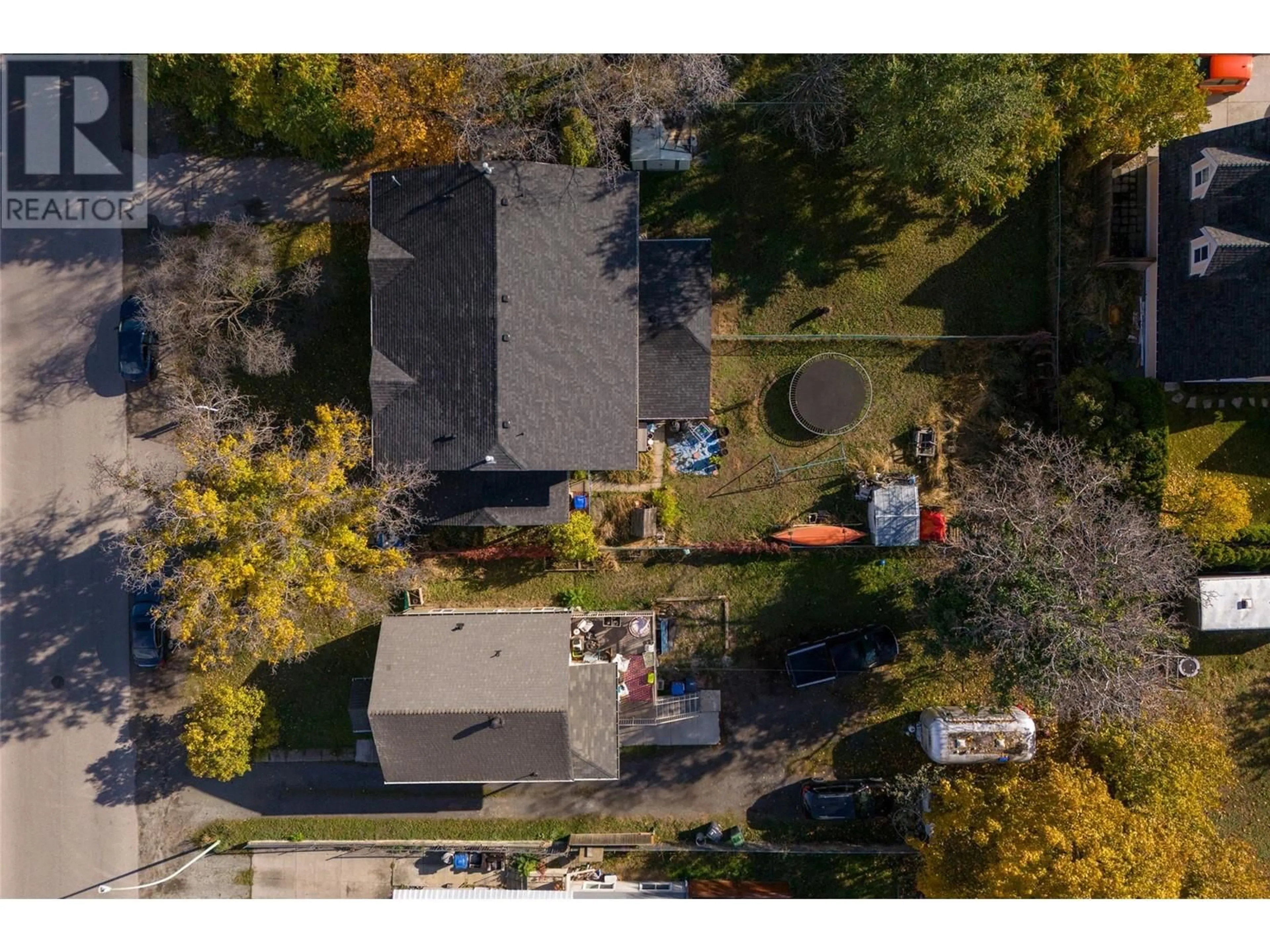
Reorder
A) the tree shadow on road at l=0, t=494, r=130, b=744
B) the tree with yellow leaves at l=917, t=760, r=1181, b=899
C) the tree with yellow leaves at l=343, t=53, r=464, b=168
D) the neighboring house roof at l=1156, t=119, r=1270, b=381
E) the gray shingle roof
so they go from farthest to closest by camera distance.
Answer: the tree shadow on road at l=0, t=494, r=130, b=744
the gray shingle roof
the neighboring house roof at l=1156, t=119, r=1270, b=381
the tree with yellow leaves at l=343, t=53, r=464, b=168
the tree with yellow leaves at l=917, t=760, r=1181, b=899

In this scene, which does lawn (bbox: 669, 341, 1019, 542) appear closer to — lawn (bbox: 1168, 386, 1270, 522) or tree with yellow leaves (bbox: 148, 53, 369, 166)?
lawn (bbox: 1168, 386, 1270, 522)

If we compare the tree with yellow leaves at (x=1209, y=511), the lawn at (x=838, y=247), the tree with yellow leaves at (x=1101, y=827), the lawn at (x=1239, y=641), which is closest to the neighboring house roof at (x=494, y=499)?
A: the lawn at (x=838, y=247)

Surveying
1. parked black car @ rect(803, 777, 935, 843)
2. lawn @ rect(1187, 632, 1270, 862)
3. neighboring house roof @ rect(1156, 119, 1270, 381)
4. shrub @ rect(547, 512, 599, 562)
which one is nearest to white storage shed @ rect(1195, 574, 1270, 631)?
lawn @ rect(1187, 632, 1270, 862)

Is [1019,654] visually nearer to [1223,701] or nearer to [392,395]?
[1223,701]

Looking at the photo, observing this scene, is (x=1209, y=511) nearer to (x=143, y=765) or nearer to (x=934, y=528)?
(x=934, y=528)

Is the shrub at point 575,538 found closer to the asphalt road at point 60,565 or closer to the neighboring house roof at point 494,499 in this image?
the neighboring house roof at point 494,499

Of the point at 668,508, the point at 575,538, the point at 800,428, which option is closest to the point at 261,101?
the point at 575,538
